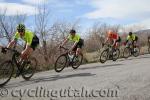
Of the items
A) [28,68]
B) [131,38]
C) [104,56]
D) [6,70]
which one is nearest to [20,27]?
[6,70]

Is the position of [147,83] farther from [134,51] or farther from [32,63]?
[134,51]

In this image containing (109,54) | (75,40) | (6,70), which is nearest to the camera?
(6,70)

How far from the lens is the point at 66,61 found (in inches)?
680

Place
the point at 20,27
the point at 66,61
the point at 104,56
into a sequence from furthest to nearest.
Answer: the point at 104,56
the point at 66,61
the point at 20,27

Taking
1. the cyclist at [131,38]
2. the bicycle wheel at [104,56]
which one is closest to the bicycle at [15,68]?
the bicycle wheel at [104,56]

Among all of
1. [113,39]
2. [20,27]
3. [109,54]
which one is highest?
[20,27]

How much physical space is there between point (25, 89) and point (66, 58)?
6162 millimetres

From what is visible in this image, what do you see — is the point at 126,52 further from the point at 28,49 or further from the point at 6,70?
the point at 6,70

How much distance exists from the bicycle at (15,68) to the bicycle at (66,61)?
87.8 inches

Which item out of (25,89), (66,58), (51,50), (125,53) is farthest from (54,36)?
(25,89)

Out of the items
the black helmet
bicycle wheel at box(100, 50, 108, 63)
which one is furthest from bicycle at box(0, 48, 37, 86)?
bicycle wheel at box(100, 50, 108, 63)

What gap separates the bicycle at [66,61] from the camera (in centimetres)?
1695

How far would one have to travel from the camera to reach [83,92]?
10.3 meters

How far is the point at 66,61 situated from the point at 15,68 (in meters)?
3.74
